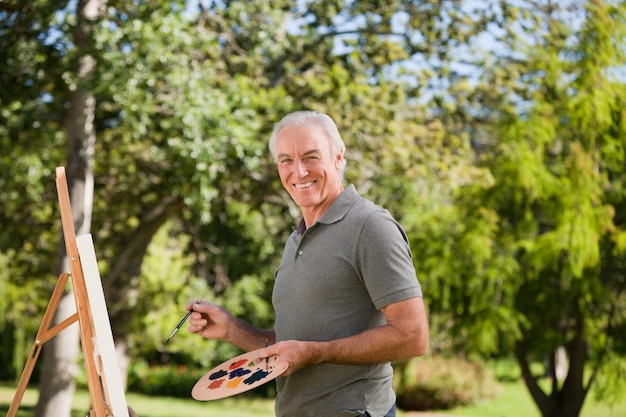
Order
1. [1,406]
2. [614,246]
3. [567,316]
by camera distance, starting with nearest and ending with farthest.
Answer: [614,246] → [567,316] → [1,406]

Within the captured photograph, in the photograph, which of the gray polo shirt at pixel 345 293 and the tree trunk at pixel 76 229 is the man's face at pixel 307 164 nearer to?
the gray polo shirt at pixel 345 293

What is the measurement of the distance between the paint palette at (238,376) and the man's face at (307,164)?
39 centimetres

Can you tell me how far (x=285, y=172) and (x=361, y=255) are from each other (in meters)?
0.30

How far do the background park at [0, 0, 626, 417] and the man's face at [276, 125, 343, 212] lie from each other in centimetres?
524

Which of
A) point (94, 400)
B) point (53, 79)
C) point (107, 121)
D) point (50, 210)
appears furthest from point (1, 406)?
point (94, 400)

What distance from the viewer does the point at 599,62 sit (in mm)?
7984

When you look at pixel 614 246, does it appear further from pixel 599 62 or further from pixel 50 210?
pixel 50 210

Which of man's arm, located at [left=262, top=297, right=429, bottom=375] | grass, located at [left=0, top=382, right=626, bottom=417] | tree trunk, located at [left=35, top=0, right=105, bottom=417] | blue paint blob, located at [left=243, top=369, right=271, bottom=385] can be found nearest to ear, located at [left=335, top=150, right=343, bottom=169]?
man's arm, located at [left=262, top=297, right=429, bottom=375]

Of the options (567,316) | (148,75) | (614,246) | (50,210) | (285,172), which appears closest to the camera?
(285,172)

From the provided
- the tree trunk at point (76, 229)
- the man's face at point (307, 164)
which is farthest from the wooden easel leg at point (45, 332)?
the tree trunk at point (76, 229)

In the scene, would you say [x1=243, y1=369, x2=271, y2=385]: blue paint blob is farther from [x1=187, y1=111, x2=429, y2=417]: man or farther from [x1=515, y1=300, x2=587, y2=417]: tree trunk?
[x1=515, y1=300, x2=587, y2=417]: tree trunk

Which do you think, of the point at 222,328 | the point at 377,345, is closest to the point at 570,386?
the point at 222,328

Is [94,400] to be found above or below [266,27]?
above

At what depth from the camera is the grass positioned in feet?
44.3
